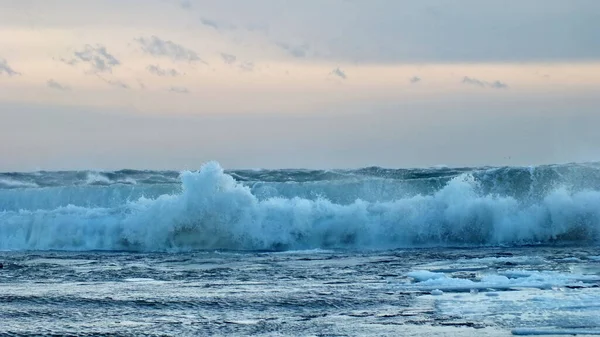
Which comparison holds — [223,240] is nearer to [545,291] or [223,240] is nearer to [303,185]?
[303,185]

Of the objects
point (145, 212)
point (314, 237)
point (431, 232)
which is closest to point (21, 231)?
point (145, 212)

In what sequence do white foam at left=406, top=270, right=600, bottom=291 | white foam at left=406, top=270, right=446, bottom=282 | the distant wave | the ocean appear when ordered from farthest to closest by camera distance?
the distant wave
white foam at left=406, top=270, right=446, bottom=282
white foam at left=406, top=270, right=600, bottom=291
the ocean

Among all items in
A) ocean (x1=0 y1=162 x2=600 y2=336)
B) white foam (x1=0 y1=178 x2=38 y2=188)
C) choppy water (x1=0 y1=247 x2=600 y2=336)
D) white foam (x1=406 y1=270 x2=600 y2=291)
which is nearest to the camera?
choppy water (x1=0 y1=247 x2=600 y2=336)

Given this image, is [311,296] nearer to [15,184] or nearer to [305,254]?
[305,254]

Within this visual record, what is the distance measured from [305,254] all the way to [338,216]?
4.37m

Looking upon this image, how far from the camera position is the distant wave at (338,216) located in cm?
2741

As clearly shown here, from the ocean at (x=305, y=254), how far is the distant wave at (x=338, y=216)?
52mm

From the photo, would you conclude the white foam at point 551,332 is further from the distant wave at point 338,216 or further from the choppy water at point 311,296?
the distant wave at point 338,216

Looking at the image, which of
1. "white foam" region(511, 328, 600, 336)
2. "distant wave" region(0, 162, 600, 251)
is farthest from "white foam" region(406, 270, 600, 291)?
"distant wave" region(0, 162, 600, 251)

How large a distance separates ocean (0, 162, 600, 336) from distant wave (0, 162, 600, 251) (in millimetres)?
52

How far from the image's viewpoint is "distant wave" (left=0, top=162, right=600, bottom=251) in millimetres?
27406

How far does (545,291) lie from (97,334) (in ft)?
21.8

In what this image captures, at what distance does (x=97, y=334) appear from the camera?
39.6 feet

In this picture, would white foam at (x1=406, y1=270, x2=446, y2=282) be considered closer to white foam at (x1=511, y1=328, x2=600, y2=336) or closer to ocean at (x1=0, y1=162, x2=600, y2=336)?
ocean at (x1=0, y1=162, x2=600, y2=336)
